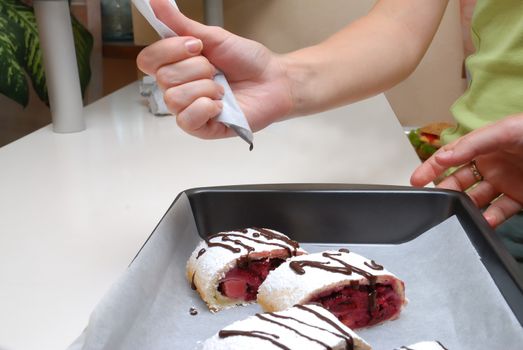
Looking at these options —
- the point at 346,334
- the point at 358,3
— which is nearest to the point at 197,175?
the point at 346,334

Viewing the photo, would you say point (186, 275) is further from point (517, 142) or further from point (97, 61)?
point (97, 61)

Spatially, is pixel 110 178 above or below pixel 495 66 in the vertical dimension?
below

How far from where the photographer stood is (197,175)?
1102 millimetres

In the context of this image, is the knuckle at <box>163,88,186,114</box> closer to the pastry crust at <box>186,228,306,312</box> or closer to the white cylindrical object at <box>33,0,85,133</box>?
the pastry crust at <box>186,228,306,312</box>

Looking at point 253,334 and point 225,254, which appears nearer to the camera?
point 253,334

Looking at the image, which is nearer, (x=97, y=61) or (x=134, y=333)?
(x=134, y=333)

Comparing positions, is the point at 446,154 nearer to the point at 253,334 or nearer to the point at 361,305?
the point at 361,305

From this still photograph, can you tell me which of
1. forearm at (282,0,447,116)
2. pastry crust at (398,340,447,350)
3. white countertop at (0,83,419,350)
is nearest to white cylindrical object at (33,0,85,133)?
white countertop at (0,83,419,350)

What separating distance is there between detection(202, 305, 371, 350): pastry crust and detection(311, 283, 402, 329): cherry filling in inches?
3.1

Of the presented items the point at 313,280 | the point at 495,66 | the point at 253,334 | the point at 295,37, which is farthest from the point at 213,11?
the point at 253,334

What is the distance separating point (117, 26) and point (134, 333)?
1.59 metres

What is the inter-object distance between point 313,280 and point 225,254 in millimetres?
122

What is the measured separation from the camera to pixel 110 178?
3.58 feet

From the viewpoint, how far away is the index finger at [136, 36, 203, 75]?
72 centimetres
